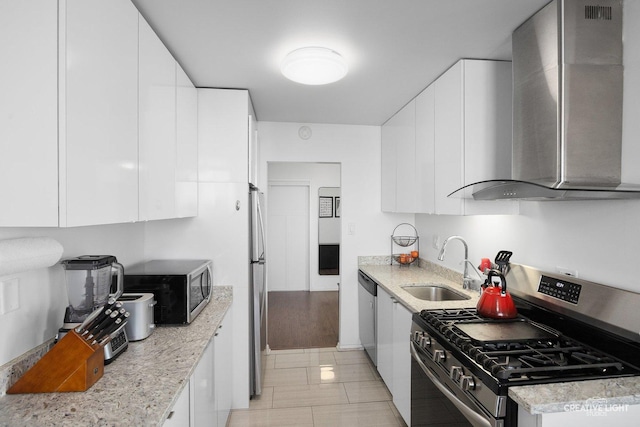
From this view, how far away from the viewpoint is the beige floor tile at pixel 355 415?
2400 mm

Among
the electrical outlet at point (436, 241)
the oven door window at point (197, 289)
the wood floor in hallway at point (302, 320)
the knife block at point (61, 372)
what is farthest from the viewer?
the wood floor in hallway at point (302, 320)

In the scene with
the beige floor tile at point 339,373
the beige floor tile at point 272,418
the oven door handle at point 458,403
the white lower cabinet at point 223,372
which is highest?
the oven door handle at point 458,403

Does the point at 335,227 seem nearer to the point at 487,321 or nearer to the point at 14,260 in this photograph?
the point at 487,321

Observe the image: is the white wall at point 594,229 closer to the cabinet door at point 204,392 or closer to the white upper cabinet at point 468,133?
the white upper cabinet at point 468,133

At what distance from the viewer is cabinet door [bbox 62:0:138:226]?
0.96 metres

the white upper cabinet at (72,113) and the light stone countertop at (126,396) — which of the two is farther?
the light stone countertop at (126,396)

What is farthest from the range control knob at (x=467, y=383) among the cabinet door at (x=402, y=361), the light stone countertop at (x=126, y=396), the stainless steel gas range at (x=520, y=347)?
the light stone countertop at (x=126, y=396)

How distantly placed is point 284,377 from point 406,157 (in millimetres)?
2193

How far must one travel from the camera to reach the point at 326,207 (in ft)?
19.7

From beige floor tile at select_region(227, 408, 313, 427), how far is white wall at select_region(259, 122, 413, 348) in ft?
3.88

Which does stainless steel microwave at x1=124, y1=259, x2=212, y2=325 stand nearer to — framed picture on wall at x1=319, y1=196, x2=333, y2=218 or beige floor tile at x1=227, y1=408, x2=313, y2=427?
beige floor tile at x1=227, y1=408, x2=313, y2=427

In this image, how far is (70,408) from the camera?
108cm

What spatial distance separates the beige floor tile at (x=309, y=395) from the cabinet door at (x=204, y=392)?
823mm

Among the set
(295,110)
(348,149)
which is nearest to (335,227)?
(348,149)
